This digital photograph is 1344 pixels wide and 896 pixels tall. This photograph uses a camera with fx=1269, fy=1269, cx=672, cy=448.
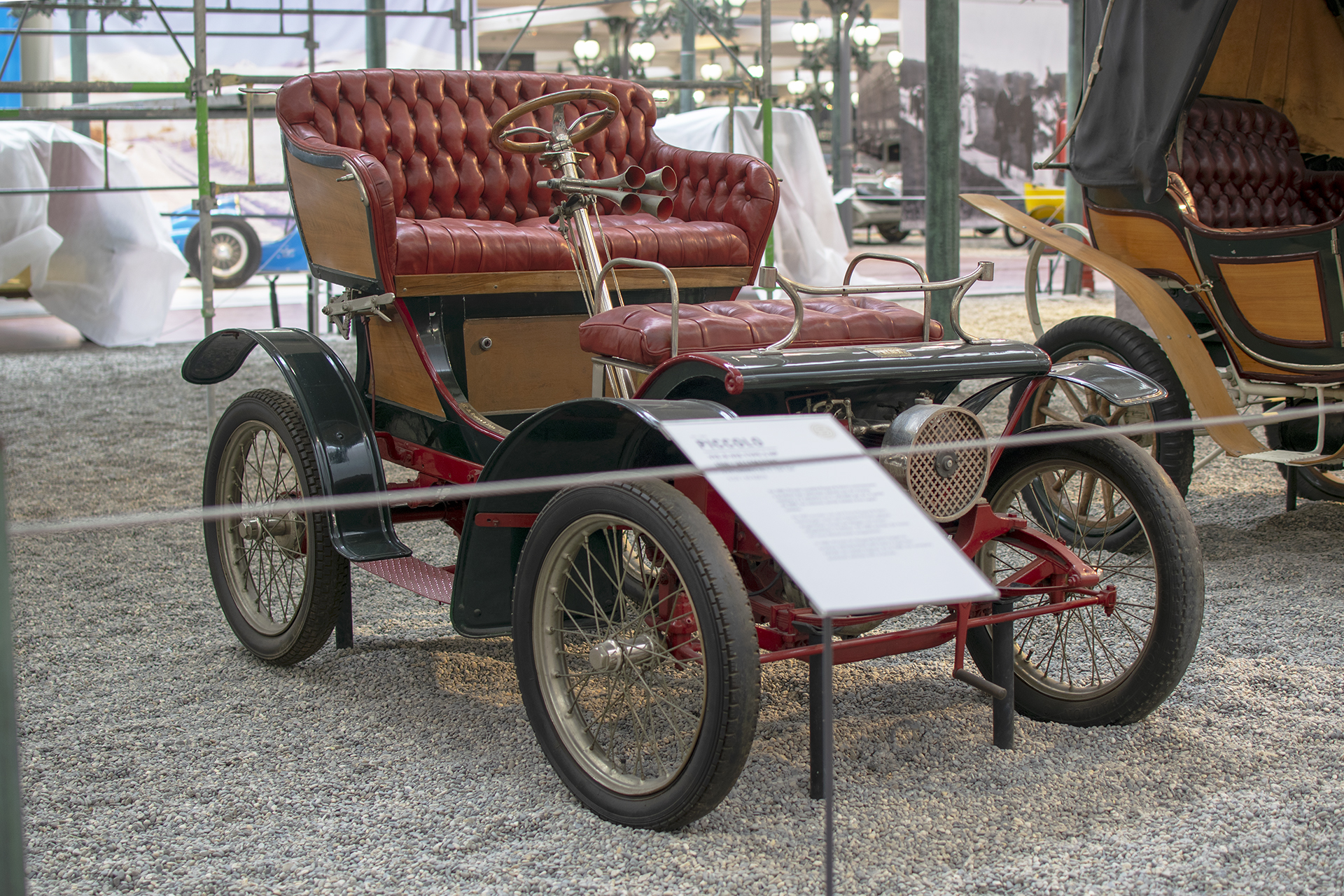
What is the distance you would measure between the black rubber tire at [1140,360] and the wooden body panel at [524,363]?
55.1 inches

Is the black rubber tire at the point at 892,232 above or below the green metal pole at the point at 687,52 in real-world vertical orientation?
below

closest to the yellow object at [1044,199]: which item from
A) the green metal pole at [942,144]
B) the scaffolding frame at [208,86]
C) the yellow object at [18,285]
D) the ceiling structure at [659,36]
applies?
the scaffolding frame at [208,86]

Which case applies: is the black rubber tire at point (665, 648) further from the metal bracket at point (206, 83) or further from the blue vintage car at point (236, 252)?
the blue vintage car at point (236, 252)

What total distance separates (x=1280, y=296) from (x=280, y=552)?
3015 millimetres

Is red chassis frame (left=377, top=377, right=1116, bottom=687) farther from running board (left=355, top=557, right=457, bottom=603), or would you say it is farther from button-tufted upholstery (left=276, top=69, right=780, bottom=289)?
button-tufted upholstery (left=276, top=69, right=780, bottom=289)

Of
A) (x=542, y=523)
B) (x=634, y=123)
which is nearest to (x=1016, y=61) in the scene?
(x=634, y=123)

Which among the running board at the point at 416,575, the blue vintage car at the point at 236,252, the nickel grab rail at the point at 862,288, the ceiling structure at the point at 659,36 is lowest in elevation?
the running board at the point at 416,575

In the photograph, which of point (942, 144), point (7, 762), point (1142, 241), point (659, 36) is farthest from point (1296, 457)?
point (659, 36)

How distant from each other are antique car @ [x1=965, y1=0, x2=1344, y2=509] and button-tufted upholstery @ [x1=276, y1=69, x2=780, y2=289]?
3.47ft

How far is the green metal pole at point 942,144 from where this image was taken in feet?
24.4

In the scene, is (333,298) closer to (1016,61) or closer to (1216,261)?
(1216,261)

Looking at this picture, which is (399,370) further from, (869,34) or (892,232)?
(892,232)

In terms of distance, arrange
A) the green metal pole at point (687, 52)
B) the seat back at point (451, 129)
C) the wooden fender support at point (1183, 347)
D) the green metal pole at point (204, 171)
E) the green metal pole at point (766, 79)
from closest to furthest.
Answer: the seat back at point (451, 129) < the wooden fender support at point (1183, 347) < the green metal pole at point (204, 171) < the green metal pole at point (766, 79) < the green metal pole at point (687, 52)

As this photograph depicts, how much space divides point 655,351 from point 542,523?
407 millimetres
